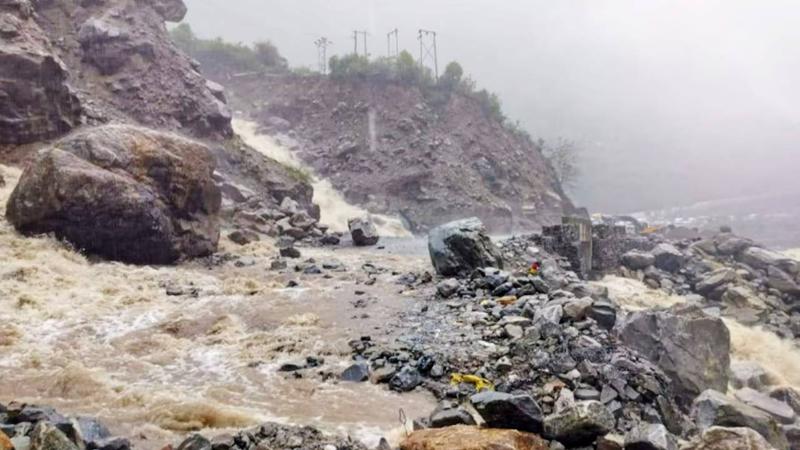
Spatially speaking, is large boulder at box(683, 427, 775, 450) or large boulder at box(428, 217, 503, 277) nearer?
large boulder at box(683, 427, 775, 450)

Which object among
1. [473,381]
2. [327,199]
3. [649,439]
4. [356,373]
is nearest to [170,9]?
[327,199]

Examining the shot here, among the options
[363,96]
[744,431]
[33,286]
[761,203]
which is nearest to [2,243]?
[33,286]

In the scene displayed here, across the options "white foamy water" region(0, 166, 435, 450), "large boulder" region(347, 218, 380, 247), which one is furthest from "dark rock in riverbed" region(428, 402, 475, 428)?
"large boulder" region(347, 218, 380, 247)

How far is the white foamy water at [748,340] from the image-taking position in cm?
1368

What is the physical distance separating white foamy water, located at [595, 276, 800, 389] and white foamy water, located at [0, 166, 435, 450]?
7.90m

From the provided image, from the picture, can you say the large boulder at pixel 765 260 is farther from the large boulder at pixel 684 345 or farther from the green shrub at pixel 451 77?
the green shrub at pixel 451 77

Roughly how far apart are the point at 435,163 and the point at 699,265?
2652 cm

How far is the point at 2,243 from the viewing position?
46.1ft

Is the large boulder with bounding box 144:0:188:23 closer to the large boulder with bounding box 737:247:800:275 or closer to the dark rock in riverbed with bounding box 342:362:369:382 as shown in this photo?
the dark rock in riverbed with bounding box 342:362:369:382

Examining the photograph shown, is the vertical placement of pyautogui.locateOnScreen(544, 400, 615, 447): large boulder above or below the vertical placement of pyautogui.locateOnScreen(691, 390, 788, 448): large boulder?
above

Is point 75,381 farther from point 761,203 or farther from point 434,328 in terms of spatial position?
point 761,203

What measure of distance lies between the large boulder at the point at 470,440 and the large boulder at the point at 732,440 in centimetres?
140

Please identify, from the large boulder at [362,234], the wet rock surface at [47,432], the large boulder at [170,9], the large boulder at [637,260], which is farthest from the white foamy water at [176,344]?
the large boulder at [170,9]

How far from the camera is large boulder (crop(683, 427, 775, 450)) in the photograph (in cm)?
491
